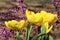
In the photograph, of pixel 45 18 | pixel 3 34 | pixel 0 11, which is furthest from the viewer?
pixel 0 11

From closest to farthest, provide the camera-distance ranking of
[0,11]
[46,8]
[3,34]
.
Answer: [3,34] < [0,11] < [46,8]

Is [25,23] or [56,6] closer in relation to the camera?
[25,23]

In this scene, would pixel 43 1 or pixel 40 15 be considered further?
pixel 43 1

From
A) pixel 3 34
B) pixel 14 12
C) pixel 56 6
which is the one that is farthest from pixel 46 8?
pixel 3 34

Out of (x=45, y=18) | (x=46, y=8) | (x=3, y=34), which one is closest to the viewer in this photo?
(x=45, y=18)

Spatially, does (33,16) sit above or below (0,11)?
above

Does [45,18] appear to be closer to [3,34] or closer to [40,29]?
[40,29]

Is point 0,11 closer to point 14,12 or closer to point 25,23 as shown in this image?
point 14,12

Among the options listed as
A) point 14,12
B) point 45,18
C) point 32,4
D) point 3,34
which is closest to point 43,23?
point 45,18

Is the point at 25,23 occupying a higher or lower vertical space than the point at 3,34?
higher
